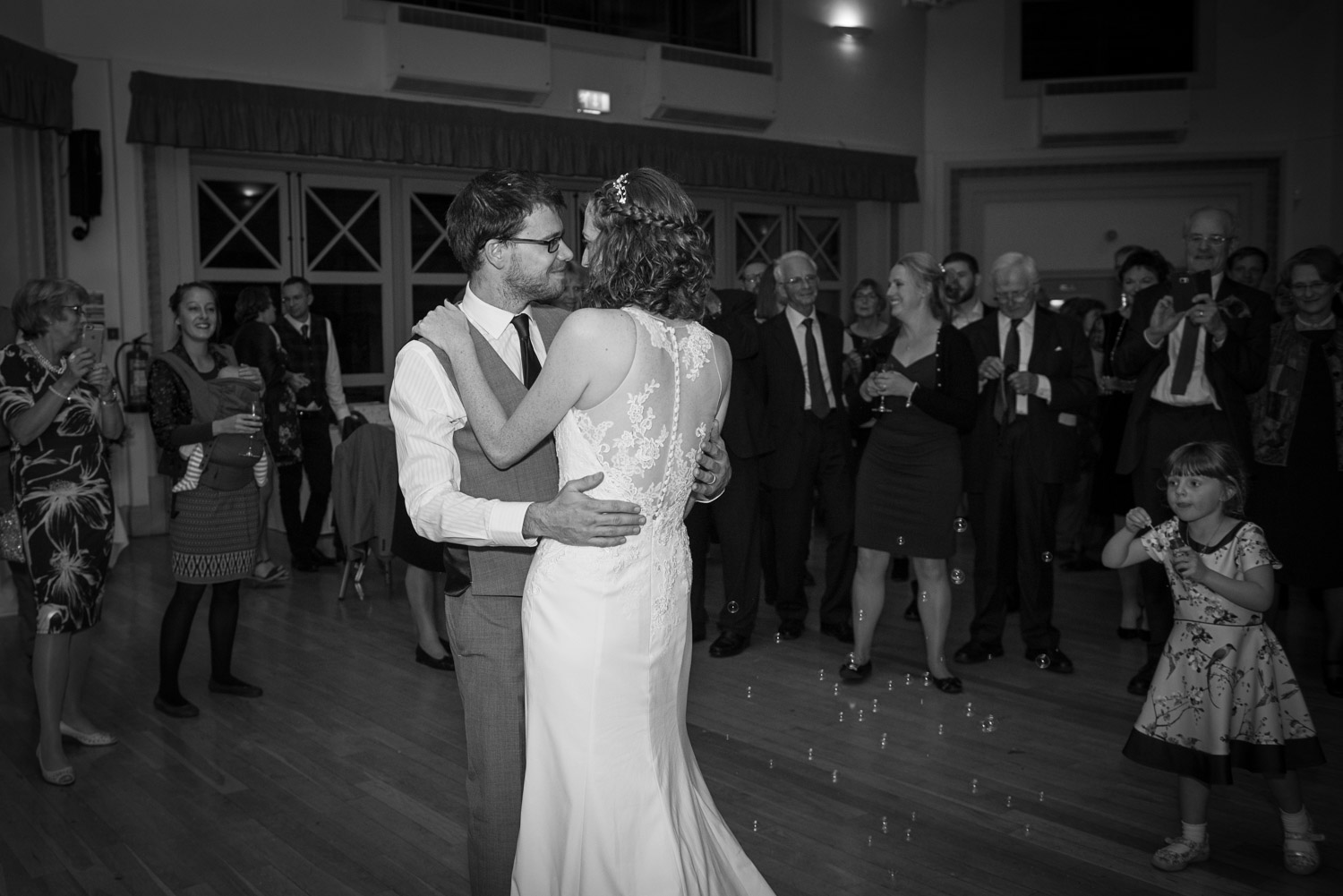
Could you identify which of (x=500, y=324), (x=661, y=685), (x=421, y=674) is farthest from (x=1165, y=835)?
(x=421, y=674)

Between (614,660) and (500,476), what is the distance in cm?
39

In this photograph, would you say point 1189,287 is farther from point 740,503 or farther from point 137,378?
point 137,378

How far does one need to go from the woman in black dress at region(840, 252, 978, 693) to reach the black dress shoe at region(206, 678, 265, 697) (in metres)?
2.38

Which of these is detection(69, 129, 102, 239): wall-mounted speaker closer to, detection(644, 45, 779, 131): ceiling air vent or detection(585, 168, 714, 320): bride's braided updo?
detection(644, 45, 779, 131): ceiling air vent

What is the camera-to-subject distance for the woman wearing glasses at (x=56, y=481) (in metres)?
3.66

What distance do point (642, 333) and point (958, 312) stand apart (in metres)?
4.61

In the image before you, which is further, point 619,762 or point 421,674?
point 421,674

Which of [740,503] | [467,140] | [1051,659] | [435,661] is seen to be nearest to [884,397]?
[740,503]

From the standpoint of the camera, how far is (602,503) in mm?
2008

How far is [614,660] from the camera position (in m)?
2.11

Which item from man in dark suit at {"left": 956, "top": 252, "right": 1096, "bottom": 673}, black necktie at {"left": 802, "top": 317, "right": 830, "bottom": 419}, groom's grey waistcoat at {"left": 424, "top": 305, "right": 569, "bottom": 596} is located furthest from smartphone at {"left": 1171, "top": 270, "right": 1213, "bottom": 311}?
groom's grey waistcoat at {"left": 424, "top": 305, "right": 569, "bottom": 596}

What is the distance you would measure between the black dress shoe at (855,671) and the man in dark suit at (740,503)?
1.92 feet

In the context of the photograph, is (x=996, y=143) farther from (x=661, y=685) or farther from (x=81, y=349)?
(x=661, y=685)

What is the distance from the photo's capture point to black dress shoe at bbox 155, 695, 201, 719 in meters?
4.28
